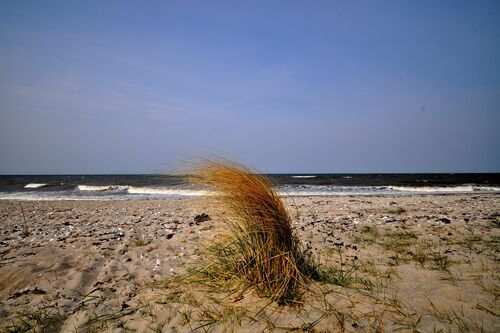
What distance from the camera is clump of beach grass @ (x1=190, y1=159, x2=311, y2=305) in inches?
109

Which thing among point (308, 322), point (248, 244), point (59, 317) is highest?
point (248, 244)

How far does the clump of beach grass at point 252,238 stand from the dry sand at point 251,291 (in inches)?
6.5

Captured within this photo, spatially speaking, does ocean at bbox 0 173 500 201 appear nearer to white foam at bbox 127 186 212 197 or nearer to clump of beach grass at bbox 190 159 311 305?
white foam at bbox 127 186 212 197

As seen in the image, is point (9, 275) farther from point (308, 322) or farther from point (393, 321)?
point (393, 321)

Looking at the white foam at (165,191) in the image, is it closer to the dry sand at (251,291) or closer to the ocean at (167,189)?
the ocean at (167,189)

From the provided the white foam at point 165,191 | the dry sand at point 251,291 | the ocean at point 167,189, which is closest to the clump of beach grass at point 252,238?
the dry sand at point 251,291

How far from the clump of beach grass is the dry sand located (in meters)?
0.16

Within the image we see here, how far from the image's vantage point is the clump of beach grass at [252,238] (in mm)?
2768

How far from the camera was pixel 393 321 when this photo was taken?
233 cm

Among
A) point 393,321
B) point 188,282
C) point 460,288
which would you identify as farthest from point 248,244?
point 460,288

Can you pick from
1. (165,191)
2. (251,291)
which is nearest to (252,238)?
(251,291)

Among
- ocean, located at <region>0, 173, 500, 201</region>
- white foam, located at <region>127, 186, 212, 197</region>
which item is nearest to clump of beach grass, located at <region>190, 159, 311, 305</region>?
ocean, located at <region>0, 173, 500, 201</region>

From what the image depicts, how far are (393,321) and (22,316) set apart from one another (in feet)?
10.5

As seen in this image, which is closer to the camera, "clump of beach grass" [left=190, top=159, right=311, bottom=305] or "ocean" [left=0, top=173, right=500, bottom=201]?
"clump of beach grass" [left=190, top=159, right=311, bottom=305]
